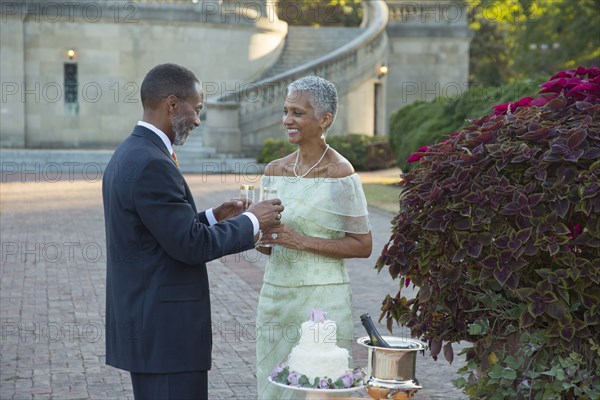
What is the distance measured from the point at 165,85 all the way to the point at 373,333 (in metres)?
1.35

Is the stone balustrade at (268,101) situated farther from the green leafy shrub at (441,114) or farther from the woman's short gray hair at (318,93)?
the woman's short gray hair at (318,93)

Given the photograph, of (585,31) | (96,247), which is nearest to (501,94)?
(96,247)

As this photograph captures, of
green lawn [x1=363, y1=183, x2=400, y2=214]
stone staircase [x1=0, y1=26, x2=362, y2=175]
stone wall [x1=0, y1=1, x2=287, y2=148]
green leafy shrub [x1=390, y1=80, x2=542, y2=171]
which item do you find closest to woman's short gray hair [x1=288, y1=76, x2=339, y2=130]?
green lawn [x1=363, y1=183, x2=400, y2=214]

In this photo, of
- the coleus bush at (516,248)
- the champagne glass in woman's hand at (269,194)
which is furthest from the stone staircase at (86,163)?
the coleus bush at (516,248)

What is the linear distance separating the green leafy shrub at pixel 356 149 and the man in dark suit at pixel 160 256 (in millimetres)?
22392

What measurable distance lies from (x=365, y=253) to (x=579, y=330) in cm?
118

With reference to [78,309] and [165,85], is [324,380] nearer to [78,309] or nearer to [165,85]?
[165,85]

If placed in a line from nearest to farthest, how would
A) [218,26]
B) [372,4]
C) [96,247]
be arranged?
1. [96,247]
2. [218,26]
3. [372,4]

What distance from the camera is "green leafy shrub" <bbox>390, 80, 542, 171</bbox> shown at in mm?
19266

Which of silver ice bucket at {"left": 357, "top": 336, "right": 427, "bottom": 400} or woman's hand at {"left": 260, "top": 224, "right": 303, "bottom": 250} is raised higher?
woman's hand at {"left": 260, "top": 224, "right": 303, "bottom": 250}

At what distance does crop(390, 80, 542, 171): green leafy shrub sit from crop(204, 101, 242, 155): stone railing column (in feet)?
19.7

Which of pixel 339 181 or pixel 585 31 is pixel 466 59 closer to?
pixel 585 31

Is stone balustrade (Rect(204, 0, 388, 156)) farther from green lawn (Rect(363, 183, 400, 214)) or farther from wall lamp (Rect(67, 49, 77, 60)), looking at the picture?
green lawn (Rect(363, 183, 400, 214))

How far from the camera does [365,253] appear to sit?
4.95m
